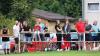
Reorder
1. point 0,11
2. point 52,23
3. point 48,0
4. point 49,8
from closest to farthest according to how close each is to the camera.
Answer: point 0,11 < point 48,0 < point 52,23 < point 49,8

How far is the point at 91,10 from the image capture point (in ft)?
162

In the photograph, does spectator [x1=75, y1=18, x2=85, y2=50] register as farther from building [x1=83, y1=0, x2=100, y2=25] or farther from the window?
the window

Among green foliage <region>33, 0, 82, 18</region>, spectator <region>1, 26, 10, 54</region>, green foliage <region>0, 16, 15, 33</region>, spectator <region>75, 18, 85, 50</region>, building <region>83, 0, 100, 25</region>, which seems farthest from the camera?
green foliage <region>33, 0, 82, 18</region>

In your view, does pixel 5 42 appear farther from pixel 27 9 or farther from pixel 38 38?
pixel 27 9

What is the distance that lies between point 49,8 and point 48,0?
1084 inches

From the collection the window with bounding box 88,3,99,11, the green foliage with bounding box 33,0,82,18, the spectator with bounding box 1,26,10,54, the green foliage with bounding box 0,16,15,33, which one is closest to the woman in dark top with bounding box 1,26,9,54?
the spectator with bounding box 1,26,10,54

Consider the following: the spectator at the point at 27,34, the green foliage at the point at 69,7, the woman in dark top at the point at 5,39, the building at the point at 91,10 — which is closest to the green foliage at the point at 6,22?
the woman in dark top at the point at 5,39

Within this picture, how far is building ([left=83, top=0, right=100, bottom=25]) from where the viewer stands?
48656 millimetres

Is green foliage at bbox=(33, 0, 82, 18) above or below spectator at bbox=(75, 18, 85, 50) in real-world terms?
below

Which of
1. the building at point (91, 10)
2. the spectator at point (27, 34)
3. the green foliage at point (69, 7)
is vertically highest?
the spectator at point (27, 34)

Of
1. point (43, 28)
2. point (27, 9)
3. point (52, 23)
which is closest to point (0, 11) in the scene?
point (27, 9)

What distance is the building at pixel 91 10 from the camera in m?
48.7

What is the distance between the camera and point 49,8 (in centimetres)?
7200

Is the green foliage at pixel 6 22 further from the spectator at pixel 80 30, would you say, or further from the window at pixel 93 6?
the window at pixel 93 6
